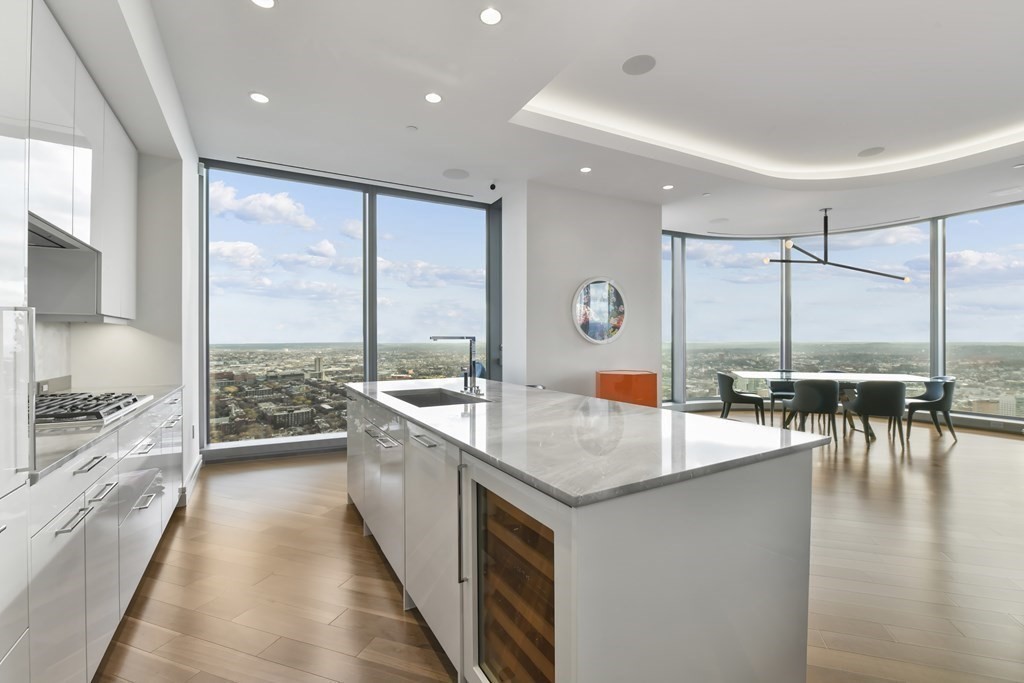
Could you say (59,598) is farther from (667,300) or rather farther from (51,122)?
(667,300)

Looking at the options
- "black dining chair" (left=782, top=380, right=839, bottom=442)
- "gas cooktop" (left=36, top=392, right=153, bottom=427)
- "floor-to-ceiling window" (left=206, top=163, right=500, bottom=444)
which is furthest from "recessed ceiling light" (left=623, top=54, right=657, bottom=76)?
"black dining chair" (left=782, top=380, right=839, bottom=442)

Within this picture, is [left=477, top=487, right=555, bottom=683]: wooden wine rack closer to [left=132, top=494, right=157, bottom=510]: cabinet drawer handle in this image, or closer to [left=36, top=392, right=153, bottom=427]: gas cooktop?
[left=36, top=392, right=153, bottom=427]: gas cooktop

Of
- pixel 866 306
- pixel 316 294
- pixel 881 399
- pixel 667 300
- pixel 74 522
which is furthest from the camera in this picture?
pixel 667 300

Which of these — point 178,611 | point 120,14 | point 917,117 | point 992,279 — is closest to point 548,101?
point 120,14

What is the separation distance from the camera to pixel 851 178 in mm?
5070

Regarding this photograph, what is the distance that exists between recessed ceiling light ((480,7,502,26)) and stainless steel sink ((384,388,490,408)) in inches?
80.4

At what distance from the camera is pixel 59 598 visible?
4.40 ft

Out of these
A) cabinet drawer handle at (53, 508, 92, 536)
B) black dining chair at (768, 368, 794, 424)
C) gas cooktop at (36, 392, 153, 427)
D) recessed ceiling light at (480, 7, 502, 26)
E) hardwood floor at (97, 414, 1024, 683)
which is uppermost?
recessed ceiling light at (480, 7, 502, 26)

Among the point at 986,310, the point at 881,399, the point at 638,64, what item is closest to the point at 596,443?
the point at 638,64

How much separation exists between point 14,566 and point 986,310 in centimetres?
894

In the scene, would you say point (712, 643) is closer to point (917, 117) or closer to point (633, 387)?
point (633, 387)

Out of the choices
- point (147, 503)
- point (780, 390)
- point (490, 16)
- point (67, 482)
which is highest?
point (490, 16)

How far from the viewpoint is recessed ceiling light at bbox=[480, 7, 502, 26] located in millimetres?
2367

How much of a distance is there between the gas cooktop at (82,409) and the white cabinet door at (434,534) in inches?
46.2
